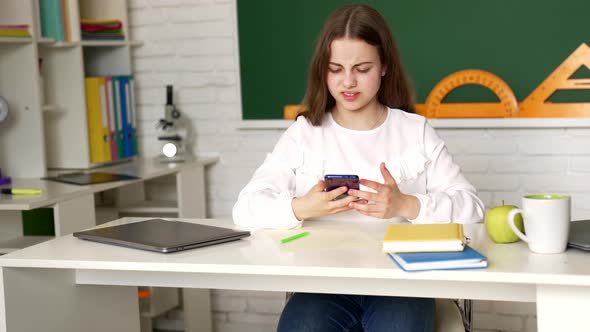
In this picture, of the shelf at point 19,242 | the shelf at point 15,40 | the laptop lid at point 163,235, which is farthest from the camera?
the shelf at point 15,40

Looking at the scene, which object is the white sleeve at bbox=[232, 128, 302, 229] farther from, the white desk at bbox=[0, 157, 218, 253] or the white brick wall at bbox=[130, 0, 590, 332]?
the white brick wall at bbox=[130, 0, 590, 332]

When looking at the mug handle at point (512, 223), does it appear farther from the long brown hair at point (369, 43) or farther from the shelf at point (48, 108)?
the shelf at point (48, 108)

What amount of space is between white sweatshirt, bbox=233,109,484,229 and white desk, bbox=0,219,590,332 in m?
0.26

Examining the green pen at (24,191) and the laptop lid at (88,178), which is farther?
the laptop lid at (88,178)

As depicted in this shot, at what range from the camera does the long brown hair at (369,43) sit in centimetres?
206

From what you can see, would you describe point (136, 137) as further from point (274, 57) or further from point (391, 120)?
point (391, 120)

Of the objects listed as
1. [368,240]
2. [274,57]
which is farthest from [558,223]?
[274,57]

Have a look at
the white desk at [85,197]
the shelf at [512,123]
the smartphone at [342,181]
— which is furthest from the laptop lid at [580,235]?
the white desk at [85,197]

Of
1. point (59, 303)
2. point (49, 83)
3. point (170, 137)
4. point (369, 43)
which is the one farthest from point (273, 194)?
point (49, 83)

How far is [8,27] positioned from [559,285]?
2.13m

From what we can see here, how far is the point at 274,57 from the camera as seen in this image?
3.23 metres

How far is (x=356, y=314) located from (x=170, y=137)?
1708 mm

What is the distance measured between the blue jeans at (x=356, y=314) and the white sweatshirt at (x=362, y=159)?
329mm

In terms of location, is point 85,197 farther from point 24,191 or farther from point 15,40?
point 15,40
